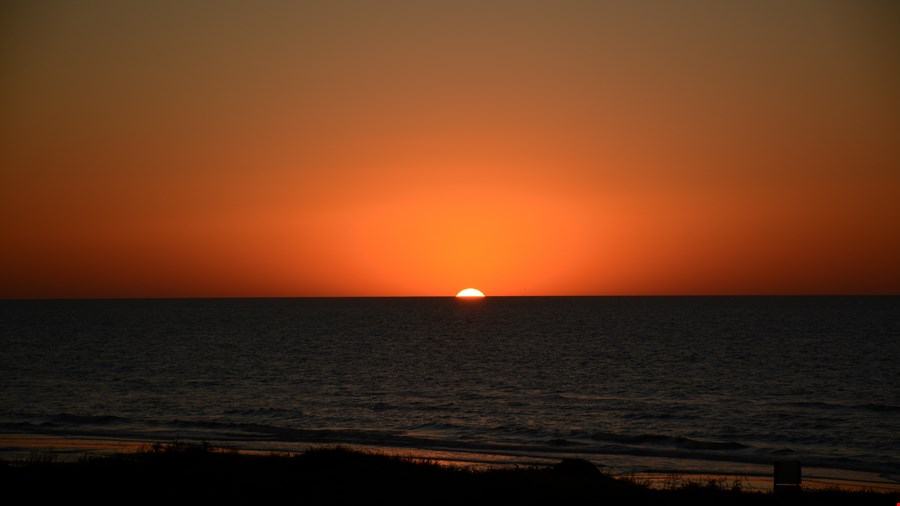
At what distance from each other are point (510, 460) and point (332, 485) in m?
13.7

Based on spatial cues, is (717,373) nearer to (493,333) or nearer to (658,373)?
(658,373)

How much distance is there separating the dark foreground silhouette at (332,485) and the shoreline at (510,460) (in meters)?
4.14

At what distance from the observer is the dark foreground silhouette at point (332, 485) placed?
67.0 feet

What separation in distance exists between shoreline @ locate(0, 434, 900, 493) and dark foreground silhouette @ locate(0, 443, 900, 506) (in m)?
4.14

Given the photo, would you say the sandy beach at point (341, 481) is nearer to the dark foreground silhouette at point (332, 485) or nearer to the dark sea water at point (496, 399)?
the dark foreground silhouette at point (332, 485)

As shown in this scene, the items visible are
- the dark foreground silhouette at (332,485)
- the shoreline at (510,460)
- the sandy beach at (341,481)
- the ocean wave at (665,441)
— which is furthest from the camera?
the ocean wave at (665,441)

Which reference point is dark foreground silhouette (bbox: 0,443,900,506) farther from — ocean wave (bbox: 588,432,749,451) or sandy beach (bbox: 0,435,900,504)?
ocean wave (bbox: 588,432,749,451)

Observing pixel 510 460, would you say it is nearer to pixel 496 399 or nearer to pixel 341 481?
pixel 341 481

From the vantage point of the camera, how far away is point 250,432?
42.3 m

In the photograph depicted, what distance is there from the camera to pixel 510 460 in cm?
3412

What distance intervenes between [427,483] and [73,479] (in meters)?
9.60

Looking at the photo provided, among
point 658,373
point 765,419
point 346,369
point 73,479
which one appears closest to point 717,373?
point 658,373

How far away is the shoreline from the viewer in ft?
97.7

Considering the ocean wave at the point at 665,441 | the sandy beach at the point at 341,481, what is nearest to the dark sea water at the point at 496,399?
the ocean wave at the point at 665,441
